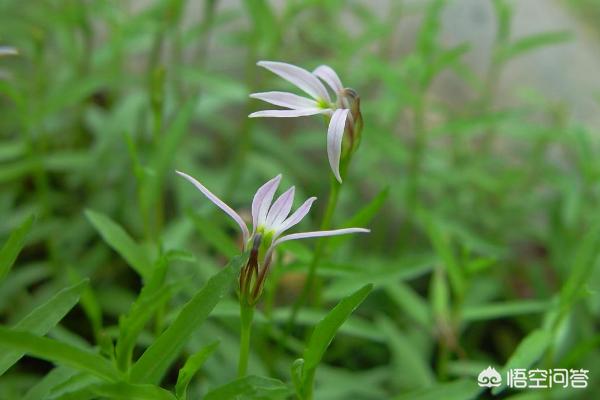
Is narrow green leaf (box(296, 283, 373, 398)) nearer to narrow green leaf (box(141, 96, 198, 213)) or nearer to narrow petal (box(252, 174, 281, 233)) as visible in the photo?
narrow petal (box(252, 174, 281, 233))

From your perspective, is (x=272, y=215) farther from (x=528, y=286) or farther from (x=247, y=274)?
(x=528, y=286)

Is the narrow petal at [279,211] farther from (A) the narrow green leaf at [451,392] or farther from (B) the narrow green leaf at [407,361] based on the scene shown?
(B) the narrow green leaf at [407,361]

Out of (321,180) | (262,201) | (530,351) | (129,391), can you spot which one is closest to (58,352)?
(129,391)

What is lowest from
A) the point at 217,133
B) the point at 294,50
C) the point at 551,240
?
the point at 551,240

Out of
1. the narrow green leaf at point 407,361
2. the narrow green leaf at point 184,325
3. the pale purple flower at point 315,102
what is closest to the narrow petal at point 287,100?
the pale purple flower at point 315,102

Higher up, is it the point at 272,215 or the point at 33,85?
the point at 33,85

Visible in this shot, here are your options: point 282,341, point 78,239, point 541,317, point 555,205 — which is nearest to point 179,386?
point 282,341

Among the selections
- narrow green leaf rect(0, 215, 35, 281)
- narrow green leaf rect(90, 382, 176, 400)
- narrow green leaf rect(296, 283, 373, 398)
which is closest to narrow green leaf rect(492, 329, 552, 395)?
narrow green leaf rect(296, 283, 373, 398)
